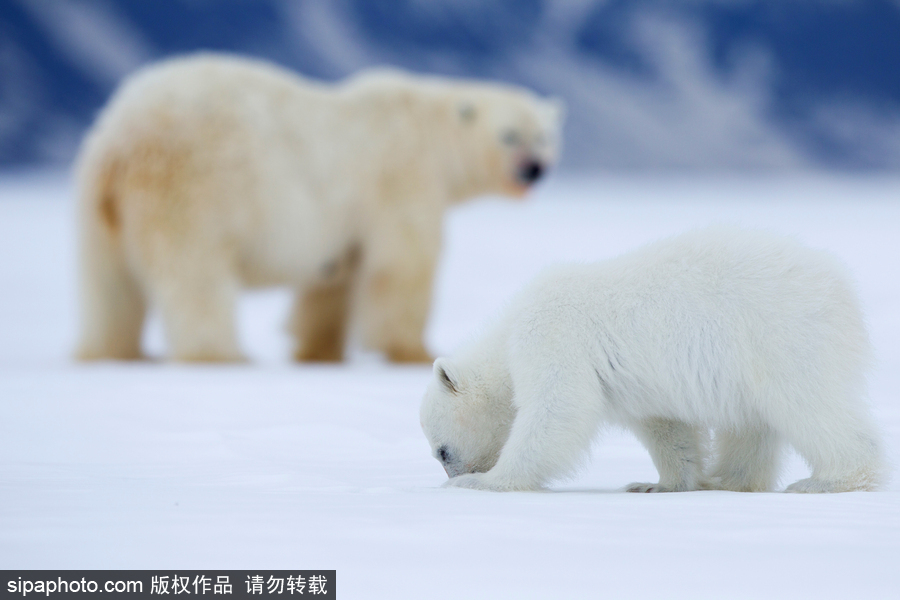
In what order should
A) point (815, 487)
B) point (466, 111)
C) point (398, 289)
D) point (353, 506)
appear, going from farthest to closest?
point (466, 111) < point (398, 289) < point (815, 487) < point (353, 506)

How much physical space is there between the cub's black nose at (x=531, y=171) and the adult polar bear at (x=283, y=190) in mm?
11

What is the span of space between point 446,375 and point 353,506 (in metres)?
0.75

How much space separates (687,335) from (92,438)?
2.27 m

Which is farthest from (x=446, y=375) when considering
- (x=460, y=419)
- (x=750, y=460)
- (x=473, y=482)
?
(x=750, y=460)

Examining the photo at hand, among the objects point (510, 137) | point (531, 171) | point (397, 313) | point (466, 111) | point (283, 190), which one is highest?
point (466, 111)

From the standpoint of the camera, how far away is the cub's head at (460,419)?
3.14 meters

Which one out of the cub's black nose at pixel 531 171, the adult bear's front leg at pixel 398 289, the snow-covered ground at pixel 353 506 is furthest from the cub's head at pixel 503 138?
the snow-covered ground at pixel 353 506

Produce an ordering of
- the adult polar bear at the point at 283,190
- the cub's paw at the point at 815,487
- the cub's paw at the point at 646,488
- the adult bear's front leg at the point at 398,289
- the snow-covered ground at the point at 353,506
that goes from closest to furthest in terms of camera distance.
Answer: the snow-covered ground at the point at 353,506 → the cub's paw at the point at 815,487 → the cub's paw at the point at 646,488 → the adult polar bear at the point at 283,190 → the adult bear's front leg at the point at 398,289

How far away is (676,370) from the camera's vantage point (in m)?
2.96

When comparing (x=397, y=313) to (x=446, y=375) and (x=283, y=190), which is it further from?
(x=446, y=375)

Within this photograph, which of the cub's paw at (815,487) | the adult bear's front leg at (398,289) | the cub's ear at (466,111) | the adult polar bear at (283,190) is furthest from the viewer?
the cub's ear at (466,111)

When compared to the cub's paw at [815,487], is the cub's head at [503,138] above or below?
above

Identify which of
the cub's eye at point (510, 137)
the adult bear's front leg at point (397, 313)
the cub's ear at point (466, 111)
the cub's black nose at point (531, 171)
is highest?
the cub's ear at point (466, 111)

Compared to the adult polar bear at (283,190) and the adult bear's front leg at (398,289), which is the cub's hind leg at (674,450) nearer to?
the adult polar bear at (283,190)
